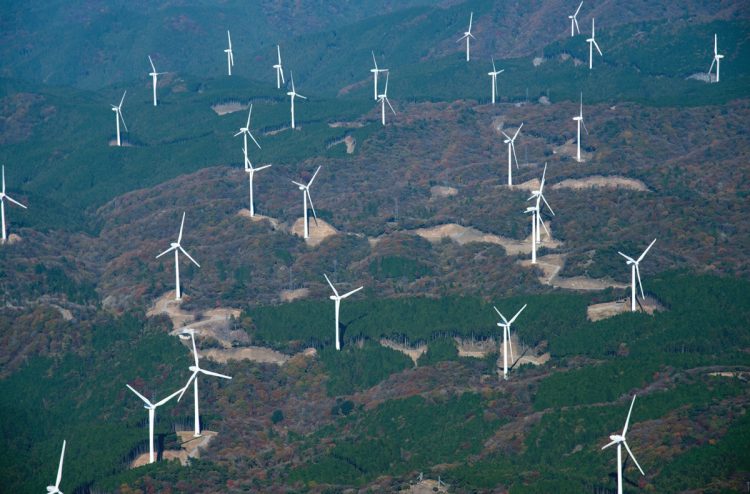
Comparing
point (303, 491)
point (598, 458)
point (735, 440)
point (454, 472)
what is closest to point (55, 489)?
point (303, 491)

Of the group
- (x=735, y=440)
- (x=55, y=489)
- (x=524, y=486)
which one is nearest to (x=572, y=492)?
(x=524, y=486)

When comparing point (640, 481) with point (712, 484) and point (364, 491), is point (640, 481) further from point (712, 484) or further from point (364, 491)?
point (364, 491)

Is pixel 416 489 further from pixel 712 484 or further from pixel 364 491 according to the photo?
pixel 712 484

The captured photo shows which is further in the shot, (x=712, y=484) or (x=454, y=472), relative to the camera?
(x=454, y=472)

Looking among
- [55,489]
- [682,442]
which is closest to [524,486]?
[682,442]

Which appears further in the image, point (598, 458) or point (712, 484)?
point (598, 458)

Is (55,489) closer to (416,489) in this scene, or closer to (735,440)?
(416,489)

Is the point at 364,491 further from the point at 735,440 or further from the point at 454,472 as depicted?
the point at 735,440
